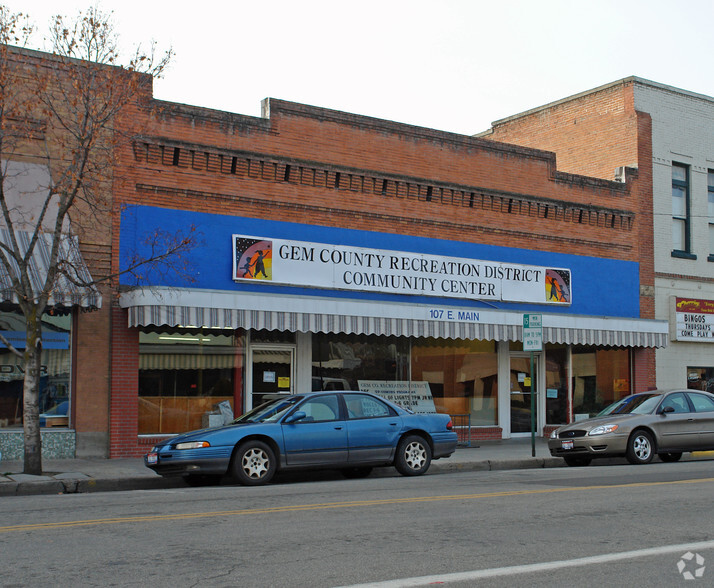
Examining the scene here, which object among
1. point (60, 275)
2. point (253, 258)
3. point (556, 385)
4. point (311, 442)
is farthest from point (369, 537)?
point (556, 385)

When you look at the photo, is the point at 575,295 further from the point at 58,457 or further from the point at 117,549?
the point at 117,549

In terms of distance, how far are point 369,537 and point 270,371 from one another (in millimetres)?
11131

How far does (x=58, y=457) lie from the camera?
1608 centimetres

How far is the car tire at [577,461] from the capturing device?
16.7 metres

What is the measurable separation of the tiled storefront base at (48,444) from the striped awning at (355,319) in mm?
2419

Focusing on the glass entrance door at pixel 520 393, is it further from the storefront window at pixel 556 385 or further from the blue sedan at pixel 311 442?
the blue sedan at pixel 311 442

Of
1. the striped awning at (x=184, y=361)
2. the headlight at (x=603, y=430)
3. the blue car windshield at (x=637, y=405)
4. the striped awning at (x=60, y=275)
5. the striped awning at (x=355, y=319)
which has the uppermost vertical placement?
the striped awning at (x=60, y=275)

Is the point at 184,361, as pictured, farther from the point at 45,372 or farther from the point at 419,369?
the point at 419,369

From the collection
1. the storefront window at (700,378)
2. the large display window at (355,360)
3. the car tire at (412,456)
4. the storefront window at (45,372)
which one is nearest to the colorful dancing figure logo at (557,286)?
the large display window at (355,360)

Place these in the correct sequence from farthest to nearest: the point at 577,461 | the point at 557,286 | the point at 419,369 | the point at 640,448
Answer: the point at 557,286 < the point at 419,369 < the point at 577,461 < the point at 640,448

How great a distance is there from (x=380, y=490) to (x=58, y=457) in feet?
24.1

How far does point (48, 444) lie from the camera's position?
16016 millimetres

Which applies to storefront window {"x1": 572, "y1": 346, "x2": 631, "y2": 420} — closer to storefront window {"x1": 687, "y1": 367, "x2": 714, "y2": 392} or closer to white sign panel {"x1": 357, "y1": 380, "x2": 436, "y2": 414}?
storefront window {"x1": 687, "y1": 367, "x2": 714, "y2": 392}

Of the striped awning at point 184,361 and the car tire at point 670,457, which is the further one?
the car tire at point 670,457
